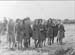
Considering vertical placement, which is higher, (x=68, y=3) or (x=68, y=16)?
(x=68, y=3)

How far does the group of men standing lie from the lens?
2447 mm

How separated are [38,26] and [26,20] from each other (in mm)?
271

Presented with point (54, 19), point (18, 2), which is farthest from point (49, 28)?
point (18, 2)

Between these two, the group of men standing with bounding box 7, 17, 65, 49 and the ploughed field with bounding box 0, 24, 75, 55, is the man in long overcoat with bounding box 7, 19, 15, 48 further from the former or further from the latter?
the ploughed field with bounding box 0, 24, 75, 55

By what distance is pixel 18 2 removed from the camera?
2.52 meters

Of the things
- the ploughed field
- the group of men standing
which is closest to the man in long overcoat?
the group of men standing

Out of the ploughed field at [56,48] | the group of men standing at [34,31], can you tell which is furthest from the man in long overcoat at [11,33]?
the ploughed field at [56,48]

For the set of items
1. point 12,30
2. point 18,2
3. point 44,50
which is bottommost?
point 44,50

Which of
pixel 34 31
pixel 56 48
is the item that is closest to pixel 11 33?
pixel 34 31

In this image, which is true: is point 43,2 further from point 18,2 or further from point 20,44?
point 20,44

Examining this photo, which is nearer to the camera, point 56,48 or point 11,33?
point 56,48

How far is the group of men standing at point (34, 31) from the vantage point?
8.03 ft

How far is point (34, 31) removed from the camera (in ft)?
8.17

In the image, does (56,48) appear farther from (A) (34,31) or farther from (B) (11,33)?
(B) (11,33)
